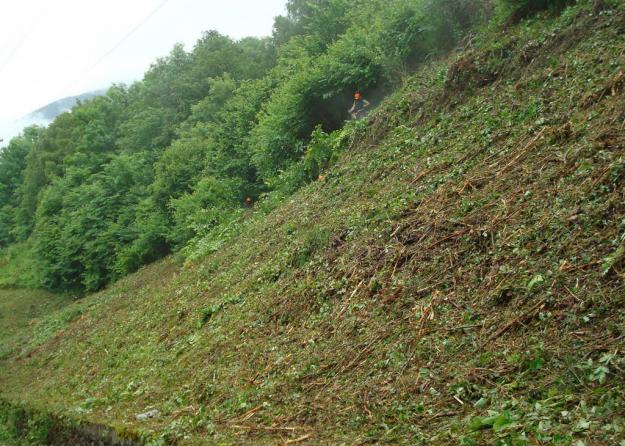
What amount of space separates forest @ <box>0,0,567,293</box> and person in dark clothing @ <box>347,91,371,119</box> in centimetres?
33

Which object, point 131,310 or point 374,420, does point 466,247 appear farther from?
point 131,310

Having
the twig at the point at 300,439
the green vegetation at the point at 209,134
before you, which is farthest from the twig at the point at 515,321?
the green vegetation at the point at 209,134

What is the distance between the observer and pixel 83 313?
19297 millimetres

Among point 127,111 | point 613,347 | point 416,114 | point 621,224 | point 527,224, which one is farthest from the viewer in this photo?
point 127,111

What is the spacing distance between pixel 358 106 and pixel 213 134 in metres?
9.85

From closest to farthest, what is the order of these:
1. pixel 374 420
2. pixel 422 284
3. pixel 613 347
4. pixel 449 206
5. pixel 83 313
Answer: pixel 613 347 → pixel 374 420 → pixel 422 284 → pixel 449 206 → pixel 83 313

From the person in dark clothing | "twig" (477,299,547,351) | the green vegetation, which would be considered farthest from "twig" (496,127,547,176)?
the person in dark clothing

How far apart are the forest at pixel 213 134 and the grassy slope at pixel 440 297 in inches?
121

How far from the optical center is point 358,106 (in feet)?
54.0

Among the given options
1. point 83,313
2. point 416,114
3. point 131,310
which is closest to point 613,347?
point 416,114

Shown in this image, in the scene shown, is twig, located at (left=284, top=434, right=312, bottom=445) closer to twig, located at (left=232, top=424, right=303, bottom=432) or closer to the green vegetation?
twig, located at (left=232, top=424, right=303, bottom=432)

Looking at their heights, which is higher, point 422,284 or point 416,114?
point 416,114

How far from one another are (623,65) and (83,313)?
17.4 m

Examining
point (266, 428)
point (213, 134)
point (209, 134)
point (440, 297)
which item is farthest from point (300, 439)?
point (209, 134)
